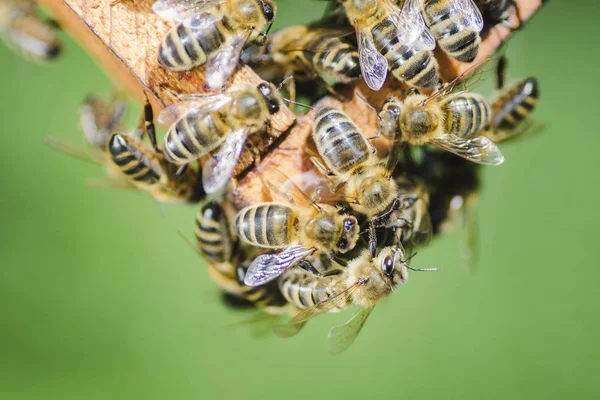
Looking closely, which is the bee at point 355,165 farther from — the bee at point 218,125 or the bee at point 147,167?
the bee at point 147,167

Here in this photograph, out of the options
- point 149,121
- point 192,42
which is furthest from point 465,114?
point 149,121

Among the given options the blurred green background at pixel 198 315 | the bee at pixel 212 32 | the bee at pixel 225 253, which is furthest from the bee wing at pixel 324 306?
the blurred green background at pixel 198 315

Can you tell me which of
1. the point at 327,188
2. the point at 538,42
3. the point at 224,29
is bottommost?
the point at 538,42

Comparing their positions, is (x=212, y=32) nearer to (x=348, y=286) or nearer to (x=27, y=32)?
(x=348, y=286)

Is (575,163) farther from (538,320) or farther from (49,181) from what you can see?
(49,181)

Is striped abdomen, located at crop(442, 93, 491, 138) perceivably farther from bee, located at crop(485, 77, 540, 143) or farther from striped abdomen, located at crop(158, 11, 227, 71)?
striped abdomen, located at crop(158, 11, 227, 71)

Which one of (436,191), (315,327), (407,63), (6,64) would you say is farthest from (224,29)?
(6,64)
